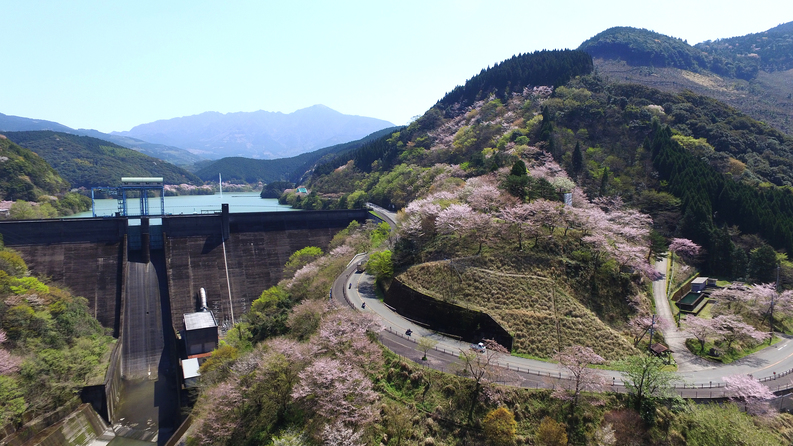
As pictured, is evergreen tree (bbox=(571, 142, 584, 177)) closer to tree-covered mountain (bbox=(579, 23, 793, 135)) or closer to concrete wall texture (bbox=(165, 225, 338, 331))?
concrete wall texture (bbox=(165, 225, 338, 331))

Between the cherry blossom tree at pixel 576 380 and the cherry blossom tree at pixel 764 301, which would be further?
the cherry blossom tree at pixel 764 301

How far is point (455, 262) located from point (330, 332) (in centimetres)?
1483

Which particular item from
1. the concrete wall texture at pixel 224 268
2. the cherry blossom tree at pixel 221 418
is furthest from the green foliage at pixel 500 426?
the concrete wall texture at pixel 224 268

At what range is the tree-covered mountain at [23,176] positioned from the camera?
7675cm

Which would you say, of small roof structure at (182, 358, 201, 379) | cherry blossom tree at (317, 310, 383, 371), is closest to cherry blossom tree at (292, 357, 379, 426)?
cherry blossom tree at (317, 310, 383, 371)

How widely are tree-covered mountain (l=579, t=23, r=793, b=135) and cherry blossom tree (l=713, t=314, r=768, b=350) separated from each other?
102908mm

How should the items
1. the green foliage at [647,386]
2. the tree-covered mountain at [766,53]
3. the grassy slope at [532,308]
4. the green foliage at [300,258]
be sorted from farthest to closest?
the tree-covered mountain at [766,53]
the green foliage at [300,258]
the grassy slope at [532,308]
the green foliage at [647,386]

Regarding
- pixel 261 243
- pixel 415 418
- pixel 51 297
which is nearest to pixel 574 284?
pixel 415 418

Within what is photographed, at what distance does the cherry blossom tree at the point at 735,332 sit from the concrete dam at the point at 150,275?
156 feet

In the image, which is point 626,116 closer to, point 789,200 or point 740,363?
point 789,200

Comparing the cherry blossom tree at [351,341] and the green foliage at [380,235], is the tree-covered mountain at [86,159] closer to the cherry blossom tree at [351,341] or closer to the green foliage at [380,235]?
the green foliage at [380,235]

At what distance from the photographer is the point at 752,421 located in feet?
77.5

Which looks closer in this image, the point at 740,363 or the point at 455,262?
the point at 740,363

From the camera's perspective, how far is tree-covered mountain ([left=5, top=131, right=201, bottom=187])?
136 metres
